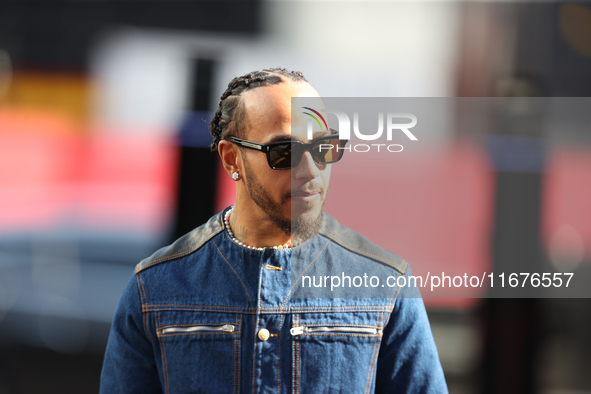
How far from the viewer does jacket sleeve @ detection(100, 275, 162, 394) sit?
1.14m

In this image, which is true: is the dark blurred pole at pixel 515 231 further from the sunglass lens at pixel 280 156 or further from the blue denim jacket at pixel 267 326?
the sunglass lens at pixel 280 156

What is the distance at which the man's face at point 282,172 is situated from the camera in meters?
1.01

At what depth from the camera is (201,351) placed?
1.09 metres

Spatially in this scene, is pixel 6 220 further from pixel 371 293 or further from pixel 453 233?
pixel 453 233

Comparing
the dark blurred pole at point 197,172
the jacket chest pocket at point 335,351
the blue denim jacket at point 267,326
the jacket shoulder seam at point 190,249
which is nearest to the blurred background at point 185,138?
the dark blurred pole at point 197,172

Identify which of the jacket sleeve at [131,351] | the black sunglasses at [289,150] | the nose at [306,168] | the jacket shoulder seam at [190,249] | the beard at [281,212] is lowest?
the jacket sleeve at [131,351]

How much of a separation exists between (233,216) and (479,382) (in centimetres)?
153

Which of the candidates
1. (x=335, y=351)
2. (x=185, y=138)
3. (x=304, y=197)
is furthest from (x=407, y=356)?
(x=185, y=138)

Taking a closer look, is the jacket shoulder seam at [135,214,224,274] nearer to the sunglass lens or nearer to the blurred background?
the sunglass lens

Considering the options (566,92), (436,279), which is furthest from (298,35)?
(566,92)

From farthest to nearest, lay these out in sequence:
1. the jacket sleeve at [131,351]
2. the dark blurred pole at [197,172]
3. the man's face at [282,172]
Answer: the dark blurred pole at [197,172]
the jacket sleeve at [131,351]
the man's face at [282,172]

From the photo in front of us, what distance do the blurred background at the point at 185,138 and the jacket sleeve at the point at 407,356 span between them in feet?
1.64

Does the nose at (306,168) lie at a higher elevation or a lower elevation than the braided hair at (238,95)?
lower

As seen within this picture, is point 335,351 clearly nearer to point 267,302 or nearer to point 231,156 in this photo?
point 267,302
